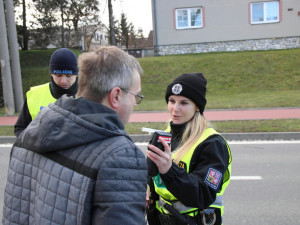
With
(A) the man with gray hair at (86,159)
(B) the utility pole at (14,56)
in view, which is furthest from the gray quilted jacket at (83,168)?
(B) the utility pole at (14,56)

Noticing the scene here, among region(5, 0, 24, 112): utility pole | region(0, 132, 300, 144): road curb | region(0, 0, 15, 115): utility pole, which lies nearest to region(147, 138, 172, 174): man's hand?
region(0, 132, 300, 144): road curb

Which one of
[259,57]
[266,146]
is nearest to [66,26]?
[259,57]

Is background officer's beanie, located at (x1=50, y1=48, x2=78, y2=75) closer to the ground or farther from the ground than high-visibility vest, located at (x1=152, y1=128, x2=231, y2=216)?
farther from the ground

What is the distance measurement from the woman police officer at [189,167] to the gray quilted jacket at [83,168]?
46 centimetres

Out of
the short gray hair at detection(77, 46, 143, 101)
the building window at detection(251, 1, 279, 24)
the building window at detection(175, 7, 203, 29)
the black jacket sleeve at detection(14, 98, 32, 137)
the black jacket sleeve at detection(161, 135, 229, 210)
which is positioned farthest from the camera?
the building window at detection(175, 7, 203, 29)

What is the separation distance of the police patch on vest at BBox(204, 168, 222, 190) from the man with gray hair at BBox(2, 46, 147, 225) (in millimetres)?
743

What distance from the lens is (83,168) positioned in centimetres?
114

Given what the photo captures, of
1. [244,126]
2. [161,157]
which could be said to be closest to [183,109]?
[161,157]

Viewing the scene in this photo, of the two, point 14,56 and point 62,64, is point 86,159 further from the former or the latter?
point 14,56

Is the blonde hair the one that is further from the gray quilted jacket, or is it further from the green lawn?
the green lawn

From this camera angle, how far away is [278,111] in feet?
36.4

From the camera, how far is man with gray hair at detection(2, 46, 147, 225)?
3.65 feet

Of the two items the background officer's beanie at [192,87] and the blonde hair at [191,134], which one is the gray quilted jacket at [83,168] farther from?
the background officer's beanie at [192,87]

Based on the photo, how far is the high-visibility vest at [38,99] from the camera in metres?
2.93
